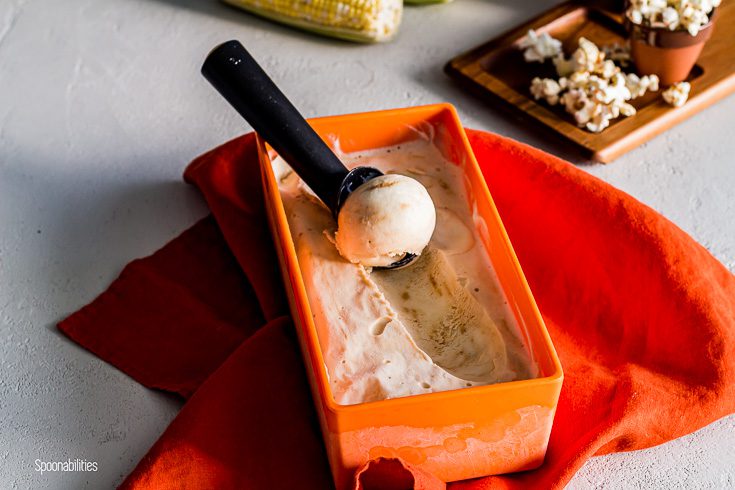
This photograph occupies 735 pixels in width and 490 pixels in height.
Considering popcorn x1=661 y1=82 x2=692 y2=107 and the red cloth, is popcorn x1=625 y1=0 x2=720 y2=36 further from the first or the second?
the red cloth

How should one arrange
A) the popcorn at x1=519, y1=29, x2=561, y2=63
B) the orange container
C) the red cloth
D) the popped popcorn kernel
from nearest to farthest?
the orange container
the red cloth
the popped popcorn kernel
the popcorn at x1=519, y1=29, x2=561, y2=63

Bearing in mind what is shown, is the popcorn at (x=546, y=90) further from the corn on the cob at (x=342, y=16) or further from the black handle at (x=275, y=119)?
the black handle at (x=275, y=119)

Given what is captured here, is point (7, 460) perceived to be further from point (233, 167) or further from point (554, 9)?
point (554, 9)

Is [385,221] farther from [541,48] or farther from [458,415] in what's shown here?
[541,48]

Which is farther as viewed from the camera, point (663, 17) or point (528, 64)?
point (528, 64)

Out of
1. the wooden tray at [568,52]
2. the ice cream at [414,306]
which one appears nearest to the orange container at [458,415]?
the ice cream at [414,306]

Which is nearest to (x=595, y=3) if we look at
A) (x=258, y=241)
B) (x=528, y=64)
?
(x=528, y=64)

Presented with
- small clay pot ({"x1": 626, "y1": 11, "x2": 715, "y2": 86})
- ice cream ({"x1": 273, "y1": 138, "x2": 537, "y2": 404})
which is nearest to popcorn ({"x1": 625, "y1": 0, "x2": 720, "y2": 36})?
small clay pot ({"x1": 626, "y1": 11, "x2": 715, "y2": 86})

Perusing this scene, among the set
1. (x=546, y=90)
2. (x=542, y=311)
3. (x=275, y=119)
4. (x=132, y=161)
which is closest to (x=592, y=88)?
(x=546, y=90)
